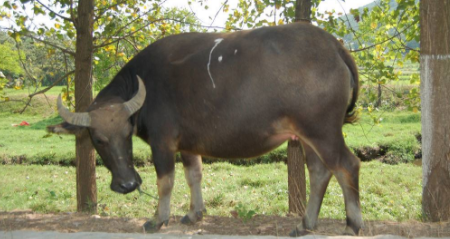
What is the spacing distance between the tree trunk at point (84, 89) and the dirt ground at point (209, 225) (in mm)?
633

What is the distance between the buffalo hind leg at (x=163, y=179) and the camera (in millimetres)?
5332

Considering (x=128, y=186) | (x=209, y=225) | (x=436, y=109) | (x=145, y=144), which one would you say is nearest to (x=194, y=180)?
(x=209, y=225)

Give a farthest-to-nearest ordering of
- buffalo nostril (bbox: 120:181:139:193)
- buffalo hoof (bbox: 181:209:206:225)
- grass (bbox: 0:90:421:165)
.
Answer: grass (bbox: 0:90:421:165)
buffalo hoof (bbox: 181:209:206:225)
buffalo nostril (bbox: 120:181:139:193)

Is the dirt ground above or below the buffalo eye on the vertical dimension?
below

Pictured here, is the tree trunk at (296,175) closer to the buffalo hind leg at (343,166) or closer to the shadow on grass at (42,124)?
the buffalo hind leg at (343,166)

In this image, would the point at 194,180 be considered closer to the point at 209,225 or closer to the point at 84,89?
the point at 209,225

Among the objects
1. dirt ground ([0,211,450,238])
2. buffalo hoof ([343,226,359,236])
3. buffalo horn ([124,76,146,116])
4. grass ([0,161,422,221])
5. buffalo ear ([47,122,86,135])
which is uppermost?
buffalo horn ([124,76,146,116])

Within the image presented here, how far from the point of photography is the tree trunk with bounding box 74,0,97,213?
7168mm

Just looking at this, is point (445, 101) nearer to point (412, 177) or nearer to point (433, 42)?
point (433, 42)

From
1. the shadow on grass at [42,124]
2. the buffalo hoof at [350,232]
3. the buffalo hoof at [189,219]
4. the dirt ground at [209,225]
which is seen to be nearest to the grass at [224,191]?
the dirt ground at [209,225]

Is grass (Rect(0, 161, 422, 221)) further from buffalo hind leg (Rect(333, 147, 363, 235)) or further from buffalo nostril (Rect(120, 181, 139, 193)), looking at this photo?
buffalo hind leg (Rect(333, 147, 363, 235))

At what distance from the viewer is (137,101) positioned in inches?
205

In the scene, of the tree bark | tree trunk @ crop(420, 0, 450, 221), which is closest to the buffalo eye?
the tree bark

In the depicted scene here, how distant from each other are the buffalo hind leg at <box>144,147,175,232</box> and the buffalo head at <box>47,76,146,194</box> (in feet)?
0.93
